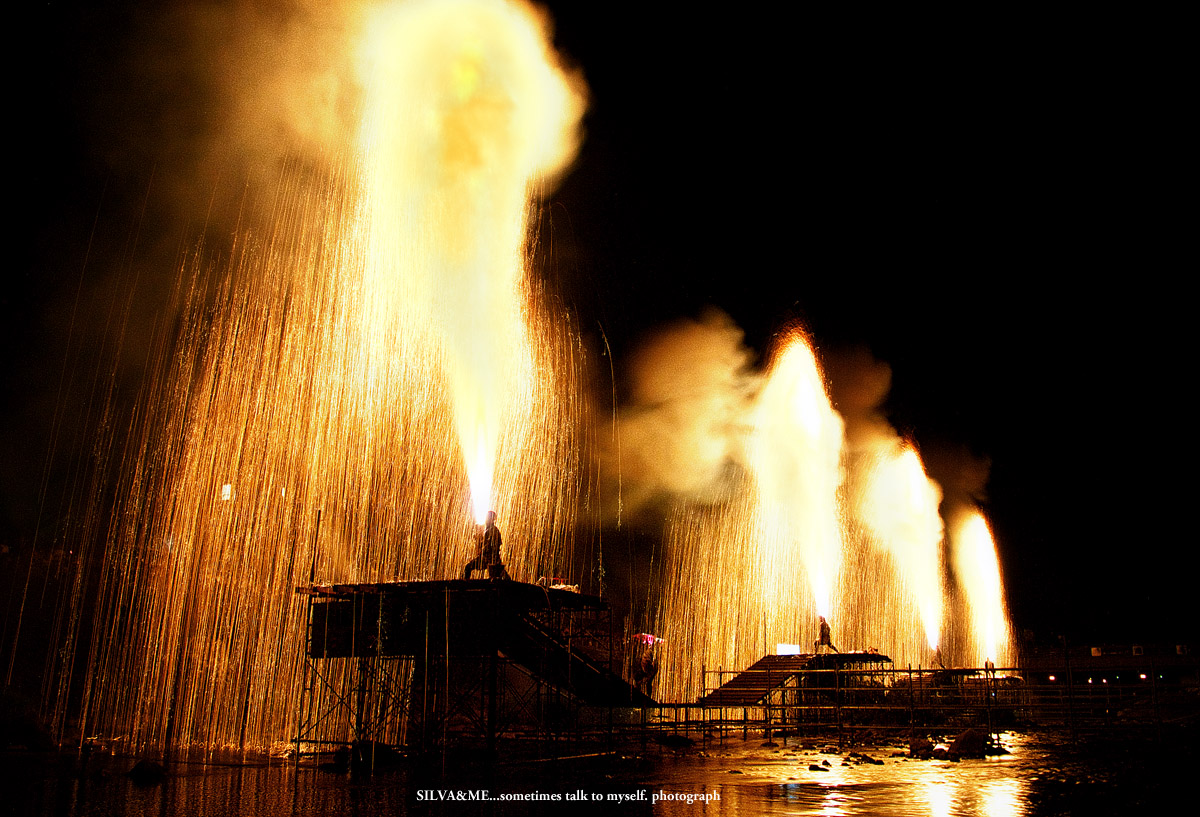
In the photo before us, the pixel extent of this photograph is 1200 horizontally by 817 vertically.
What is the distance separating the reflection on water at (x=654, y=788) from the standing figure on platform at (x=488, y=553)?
12.8 ft

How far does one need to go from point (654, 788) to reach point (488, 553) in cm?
669

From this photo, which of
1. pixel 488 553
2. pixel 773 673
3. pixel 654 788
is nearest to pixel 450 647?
pixel 488 553

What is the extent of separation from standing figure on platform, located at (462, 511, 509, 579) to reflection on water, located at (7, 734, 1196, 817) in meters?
3.89

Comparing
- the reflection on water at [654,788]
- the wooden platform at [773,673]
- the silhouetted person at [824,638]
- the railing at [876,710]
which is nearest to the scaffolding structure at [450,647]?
the reflection on water at [654,788]

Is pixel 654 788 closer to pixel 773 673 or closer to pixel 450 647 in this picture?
pixel 450 647

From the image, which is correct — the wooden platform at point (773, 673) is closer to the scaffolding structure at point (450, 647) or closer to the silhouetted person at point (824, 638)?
the silhouetted person at point (824, 638)

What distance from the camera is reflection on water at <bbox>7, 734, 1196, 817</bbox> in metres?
11.5

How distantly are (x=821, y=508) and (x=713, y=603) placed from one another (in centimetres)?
1311

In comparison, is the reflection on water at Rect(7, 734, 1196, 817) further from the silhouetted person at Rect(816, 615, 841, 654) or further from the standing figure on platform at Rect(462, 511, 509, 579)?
the silhouetted person at Rect(816, 615, 841, 654)

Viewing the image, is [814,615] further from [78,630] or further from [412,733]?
[78,630]

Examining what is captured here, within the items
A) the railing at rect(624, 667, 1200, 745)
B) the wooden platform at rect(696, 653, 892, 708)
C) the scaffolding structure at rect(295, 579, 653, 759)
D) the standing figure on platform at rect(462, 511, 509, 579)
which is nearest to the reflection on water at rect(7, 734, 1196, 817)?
the scaffolding structure at rect(295, 579, 653, 759)

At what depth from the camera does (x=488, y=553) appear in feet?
61.6

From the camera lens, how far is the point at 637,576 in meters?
52.3

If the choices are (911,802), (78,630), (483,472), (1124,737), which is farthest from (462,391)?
(78,630)
